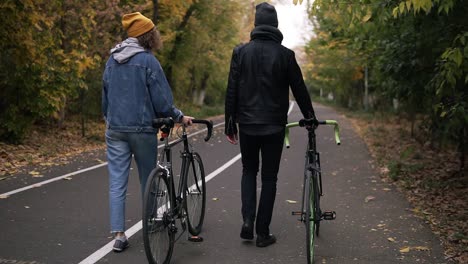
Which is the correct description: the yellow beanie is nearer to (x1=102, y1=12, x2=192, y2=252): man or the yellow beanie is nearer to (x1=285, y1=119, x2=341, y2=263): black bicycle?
(x1=102, y1=12, x2=192, y2=252): man

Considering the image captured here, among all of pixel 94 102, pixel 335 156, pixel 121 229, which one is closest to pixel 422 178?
pixel 335 156

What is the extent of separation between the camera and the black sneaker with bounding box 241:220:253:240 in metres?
5.43

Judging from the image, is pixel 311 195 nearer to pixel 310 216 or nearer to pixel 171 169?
pixel 310 216

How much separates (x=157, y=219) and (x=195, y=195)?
1200 mm

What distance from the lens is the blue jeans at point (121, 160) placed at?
4996 millimetres

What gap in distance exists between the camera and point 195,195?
5.75 metres

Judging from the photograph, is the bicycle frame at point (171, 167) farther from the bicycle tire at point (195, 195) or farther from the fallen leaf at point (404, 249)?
the fallen leaf at point (404, 249)

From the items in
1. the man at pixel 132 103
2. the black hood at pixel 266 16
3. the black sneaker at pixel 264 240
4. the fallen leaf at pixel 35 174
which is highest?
the black hood at pixel 266 16

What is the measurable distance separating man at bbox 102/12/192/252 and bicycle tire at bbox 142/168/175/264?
17.8 inches

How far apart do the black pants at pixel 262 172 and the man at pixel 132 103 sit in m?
0.68

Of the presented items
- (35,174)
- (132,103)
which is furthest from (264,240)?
(35,174)

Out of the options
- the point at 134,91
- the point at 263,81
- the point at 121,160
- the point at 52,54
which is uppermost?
the point at 52,54

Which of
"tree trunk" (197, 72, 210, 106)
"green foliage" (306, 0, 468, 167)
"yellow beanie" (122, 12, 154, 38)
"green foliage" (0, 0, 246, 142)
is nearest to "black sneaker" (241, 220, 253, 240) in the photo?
"yellow beanie" (122, 12, 154, 38)

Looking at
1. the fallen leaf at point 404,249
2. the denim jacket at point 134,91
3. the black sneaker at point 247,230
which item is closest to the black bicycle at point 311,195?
the black sneaker at point 247,230
